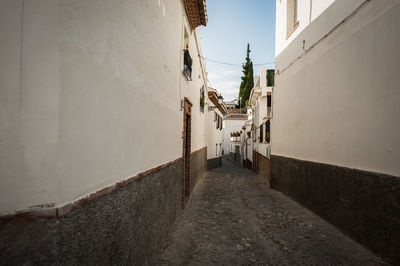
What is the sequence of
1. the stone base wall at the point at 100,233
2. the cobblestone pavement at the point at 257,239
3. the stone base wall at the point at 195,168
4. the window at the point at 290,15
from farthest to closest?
1. the window at the point at 290,15
2. the stone base wall at the point at 195,168
3. the cobblestone pavement at the point at 257,239
4. the stone base wall at the point at 100,233

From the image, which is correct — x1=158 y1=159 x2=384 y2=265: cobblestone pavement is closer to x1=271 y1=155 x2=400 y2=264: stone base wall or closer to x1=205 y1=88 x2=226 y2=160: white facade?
x1=271 y1=155 x2=400 y2=264: stone base wall

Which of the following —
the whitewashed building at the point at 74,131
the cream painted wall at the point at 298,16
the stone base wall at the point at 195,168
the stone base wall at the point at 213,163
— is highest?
the cream painted wall at the point at 298,16

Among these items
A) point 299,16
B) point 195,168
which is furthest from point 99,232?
point 299,16

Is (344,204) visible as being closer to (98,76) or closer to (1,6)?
(98,76)

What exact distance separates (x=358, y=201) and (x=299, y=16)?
20.3ft

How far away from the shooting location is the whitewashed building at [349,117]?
11.5 feet

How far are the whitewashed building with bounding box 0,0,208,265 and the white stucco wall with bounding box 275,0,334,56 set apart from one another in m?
5.28

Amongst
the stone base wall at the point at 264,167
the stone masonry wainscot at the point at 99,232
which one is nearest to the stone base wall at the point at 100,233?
the stone masonry wainscot at the point at 99,232

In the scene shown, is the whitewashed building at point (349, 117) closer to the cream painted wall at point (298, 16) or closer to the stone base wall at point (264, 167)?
the cream painted wall at point (298, 16)

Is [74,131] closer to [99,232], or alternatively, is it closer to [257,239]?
[99,232]

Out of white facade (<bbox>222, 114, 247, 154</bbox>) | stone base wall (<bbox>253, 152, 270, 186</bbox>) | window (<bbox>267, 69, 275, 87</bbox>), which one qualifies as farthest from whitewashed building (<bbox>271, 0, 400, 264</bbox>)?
white facade (<bbox>222, 114, 247, 154</bbox>)

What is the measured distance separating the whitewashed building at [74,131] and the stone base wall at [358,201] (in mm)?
3627

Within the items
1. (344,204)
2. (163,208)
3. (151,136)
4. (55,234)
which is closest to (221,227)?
(163,208)

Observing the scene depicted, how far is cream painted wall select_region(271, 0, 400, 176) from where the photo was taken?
3545mm
